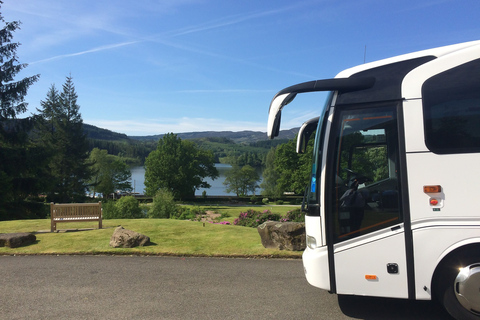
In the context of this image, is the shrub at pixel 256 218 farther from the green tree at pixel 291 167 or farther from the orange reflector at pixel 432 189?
the green tree at pixel 291 167

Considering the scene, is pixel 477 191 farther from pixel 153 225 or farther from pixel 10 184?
pixel 10 184

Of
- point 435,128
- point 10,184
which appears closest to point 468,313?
point 435,128

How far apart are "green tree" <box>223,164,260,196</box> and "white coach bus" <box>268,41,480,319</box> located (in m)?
77.7

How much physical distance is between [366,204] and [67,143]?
53.7 meters

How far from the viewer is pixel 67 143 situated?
5150cm

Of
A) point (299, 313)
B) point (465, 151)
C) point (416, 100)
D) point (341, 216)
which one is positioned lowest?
point (299, 313)

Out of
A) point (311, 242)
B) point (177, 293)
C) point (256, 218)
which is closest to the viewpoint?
point (311, 242)

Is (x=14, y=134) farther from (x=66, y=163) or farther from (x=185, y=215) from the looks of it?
(x=66, y=163)

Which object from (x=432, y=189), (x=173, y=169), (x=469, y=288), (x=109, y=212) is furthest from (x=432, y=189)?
(x=173, y=169)

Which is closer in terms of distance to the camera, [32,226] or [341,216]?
[341,216]

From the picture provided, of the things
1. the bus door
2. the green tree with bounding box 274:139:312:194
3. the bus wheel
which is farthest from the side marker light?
the green tree with bounding box 274:139:312:194

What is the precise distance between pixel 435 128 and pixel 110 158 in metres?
74.9

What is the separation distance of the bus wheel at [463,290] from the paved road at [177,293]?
0.46 meters

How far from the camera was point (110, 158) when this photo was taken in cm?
7362
